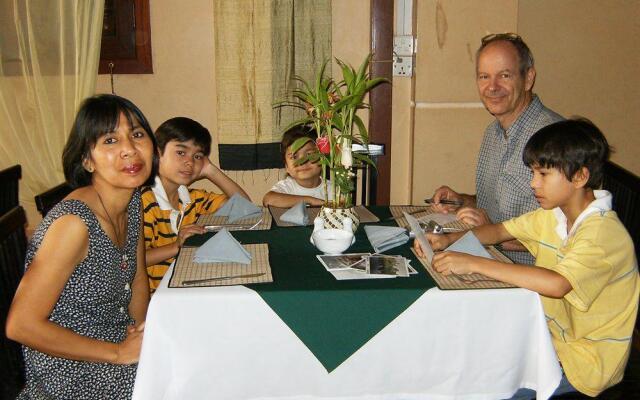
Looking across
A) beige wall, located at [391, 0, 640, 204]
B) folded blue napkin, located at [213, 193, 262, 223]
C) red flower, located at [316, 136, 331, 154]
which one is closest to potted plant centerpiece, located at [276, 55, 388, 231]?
red flower, located at [316, 136, 331, 154]

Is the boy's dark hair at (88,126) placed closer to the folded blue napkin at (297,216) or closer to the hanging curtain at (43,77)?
the folded blue napkin at (297,216)

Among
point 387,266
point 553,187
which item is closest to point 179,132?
point 387,266

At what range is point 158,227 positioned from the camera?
2375 millimetres

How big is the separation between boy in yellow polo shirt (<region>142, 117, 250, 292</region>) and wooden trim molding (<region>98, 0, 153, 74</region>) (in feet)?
3.79

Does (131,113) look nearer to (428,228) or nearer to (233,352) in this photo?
(233,352)

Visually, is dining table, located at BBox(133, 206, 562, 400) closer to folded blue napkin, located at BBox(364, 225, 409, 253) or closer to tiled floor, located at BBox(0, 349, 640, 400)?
tiled floor, located at BBox(0, 349, 640, 400)

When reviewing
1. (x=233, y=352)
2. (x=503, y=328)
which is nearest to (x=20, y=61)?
(x=233, y=352)

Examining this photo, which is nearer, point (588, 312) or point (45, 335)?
point (45, 335)

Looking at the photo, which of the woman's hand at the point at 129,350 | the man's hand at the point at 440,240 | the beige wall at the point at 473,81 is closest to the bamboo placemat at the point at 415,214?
the man's hand at the point at 440,240

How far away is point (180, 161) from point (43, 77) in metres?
1.24

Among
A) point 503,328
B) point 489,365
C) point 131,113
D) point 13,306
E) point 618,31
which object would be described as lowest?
point 489,365

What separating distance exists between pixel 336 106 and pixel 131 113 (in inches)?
24.8

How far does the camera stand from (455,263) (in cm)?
161

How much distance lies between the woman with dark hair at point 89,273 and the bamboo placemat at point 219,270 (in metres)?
0.16
